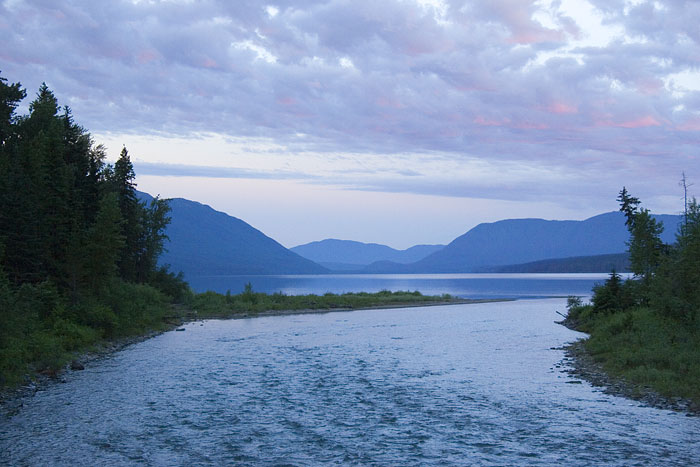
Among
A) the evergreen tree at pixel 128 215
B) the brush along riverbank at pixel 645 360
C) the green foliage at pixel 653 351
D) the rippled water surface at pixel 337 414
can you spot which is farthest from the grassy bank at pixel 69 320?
the green foliage at pixel 653 351

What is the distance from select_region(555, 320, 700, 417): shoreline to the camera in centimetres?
2359

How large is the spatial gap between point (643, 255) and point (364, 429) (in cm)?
3866

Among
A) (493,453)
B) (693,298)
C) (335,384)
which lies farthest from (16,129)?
(693,298)

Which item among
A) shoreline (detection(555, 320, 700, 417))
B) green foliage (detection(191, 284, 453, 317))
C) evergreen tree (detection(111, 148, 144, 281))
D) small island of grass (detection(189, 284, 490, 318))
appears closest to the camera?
shoreline (detection(555, 320, 700, 417))

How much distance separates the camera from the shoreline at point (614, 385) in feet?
77.4

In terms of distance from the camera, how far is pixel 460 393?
27500 mm

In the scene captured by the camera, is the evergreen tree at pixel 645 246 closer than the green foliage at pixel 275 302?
Yes

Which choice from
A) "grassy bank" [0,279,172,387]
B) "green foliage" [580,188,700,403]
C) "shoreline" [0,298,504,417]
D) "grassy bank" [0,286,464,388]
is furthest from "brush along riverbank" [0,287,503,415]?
"green foliage" [580,188,700,403]

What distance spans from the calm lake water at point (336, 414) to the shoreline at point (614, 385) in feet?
2.33

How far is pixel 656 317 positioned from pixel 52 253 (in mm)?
44108

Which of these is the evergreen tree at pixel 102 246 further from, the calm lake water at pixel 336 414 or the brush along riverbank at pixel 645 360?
the brush along riverbank at pixel 645 360

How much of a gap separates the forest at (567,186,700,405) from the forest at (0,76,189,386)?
99.0 feet

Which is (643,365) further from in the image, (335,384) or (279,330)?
(279,330)

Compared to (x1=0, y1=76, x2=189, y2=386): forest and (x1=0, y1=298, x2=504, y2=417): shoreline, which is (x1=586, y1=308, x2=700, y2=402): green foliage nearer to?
(x1=0, y1=298, x2=504, y2=417): shoreline
